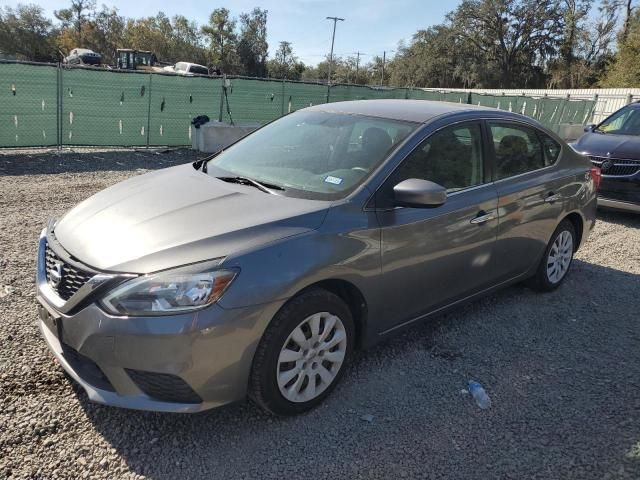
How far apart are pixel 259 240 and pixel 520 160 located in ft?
8.56

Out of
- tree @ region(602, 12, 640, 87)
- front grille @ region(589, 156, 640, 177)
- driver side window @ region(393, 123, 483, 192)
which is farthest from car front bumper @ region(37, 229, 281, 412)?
tree @ region(602, 12, 640, 87)

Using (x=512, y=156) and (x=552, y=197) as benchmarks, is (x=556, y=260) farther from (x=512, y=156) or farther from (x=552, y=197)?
(x=512, y=156)

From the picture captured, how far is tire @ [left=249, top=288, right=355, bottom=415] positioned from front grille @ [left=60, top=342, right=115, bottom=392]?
0.69 meters

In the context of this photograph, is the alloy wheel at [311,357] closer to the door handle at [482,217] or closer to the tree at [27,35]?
the door handle at [482,217]

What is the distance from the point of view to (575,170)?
4.76m

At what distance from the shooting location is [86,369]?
2.51 meters

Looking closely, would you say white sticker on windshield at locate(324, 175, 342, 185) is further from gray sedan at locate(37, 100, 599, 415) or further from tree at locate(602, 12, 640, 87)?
tree at locate(602, 12, 640, 87)

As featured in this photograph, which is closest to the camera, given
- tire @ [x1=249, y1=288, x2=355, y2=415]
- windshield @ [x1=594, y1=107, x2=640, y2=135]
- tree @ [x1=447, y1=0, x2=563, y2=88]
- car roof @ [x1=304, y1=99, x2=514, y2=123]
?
tire @ [x1=249, y1=288, x2=355, y2=415]

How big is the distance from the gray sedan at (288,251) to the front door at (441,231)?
0.01 metres

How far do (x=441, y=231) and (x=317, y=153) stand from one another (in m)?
0.97

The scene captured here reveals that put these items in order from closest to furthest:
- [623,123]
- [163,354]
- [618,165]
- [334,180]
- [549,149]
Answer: [163,354], [334,180], [549,149], [618,165], [623,123]

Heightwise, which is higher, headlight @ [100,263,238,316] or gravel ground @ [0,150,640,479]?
headlight @ [100,263,238,316]

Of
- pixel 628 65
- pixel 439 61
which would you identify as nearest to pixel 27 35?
pixel 439 61

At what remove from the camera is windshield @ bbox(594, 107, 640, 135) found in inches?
332
